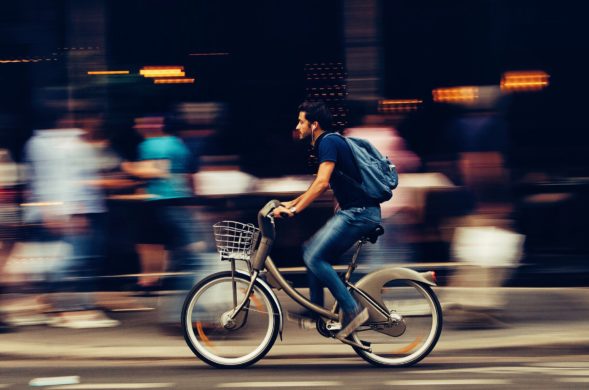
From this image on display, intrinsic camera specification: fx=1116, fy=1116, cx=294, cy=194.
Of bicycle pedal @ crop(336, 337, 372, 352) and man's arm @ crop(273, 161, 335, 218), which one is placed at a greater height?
man's arm @ crop(273, 161, 335, 218)

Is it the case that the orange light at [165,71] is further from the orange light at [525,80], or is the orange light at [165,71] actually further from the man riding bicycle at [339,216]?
the man riding bicycle at [339,216]

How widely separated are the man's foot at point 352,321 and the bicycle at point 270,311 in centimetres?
6

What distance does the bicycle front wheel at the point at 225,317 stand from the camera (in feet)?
24.0

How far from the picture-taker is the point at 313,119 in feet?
23.6

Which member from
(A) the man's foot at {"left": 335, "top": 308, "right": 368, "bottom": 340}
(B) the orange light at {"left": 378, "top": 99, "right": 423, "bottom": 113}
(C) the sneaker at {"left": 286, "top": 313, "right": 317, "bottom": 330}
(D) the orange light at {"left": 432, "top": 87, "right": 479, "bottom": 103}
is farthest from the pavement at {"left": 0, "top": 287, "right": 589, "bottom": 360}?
(D) the orange light at {"left": 432, "top": 87, "right": 479, "bottom": 103}

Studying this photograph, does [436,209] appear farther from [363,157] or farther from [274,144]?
[363,157]

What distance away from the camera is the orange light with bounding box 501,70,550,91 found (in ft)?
37.2

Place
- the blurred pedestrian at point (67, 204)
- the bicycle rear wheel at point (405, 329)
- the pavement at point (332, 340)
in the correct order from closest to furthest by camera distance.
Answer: the bicycle rear wheel at point (405, 329) → the pavement at point (332, 340) → the blurred pedestrian at point (67, 204)

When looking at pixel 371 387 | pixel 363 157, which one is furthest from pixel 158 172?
pixel 371 387

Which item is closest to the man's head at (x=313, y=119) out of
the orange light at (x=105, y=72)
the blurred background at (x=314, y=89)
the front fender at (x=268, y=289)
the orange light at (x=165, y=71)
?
the front fender at (x=268, y=289)

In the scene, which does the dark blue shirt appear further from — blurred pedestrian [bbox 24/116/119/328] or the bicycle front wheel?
blurred pedestrian [bbox 24/116/119/328]

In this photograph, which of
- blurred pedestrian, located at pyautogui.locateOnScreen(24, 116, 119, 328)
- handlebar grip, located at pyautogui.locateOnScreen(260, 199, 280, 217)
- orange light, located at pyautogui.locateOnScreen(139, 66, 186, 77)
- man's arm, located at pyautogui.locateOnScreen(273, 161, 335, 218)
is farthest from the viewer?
orange light, located at pyautogui.locateOnScreen(139, 66, 186, 77)

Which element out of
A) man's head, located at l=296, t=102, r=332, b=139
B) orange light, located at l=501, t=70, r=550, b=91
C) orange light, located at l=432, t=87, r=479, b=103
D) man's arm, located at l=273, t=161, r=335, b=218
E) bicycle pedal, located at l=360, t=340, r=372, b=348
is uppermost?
man's head, located at l=296, t=102, r=332, b=139

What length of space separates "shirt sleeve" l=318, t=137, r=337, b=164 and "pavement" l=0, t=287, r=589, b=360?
1.09m
